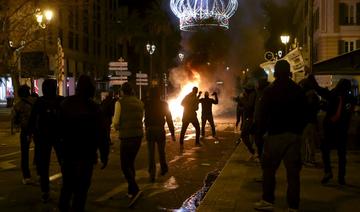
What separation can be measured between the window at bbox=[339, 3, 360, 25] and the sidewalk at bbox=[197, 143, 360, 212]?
1375 inches

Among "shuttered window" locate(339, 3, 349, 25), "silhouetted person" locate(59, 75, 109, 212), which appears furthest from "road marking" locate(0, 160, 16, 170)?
"shuttered window" locate(339, 3, 349, 25)

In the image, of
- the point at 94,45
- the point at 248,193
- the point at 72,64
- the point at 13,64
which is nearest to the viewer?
Answer: the point at 248,193

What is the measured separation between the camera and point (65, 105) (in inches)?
263

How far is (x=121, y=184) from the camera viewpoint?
10734 millimetres

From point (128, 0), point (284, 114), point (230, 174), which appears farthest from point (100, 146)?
point (128, 0)

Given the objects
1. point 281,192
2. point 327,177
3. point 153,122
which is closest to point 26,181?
point 153,122

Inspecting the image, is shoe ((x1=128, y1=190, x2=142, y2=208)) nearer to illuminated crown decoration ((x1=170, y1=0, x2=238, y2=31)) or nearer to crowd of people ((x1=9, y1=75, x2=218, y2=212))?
crowd of people ((x1=9, y1=75, x2=218, y2=212))

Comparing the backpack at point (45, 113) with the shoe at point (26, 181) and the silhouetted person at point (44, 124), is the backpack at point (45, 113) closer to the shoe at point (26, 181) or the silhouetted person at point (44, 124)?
the silhouetted person at point (44, 124)

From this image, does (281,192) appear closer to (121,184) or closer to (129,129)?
(129,129)

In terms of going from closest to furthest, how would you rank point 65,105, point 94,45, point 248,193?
point 65,105 < point 248,193 < point 94,45

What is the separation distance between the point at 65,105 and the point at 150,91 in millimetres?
4547

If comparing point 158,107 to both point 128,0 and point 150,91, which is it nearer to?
point 150,91

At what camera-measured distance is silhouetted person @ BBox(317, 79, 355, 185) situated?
9.88m

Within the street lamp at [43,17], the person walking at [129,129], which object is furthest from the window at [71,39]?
the person walking at [129,129]
